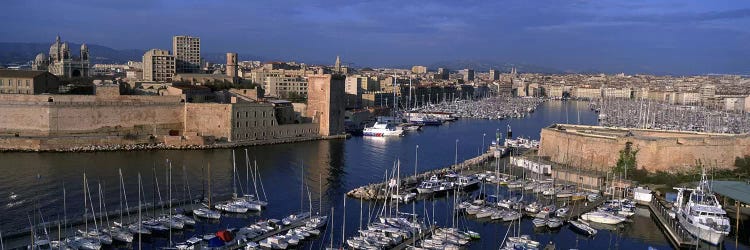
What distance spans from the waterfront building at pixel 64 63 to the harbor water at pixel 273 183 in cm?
2533

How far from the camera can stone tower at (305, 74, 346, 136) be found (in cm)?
3316

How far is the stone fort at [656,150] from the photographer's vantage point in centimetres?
2125

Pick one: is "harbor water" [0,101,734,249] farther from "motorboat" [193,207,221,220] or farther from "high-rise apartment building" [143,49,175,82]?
"high-rise apartment building" [143,49,175,82]

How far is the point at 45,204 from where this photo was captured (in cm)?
1661

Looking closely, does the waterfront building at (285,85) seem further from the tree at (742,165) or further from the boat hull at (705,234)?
the boat hull at (705,234)

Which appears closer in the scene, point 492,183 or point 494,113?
point 492,183

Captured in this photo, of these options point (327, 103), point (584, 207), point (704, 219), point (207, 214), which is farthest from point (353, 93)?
point (704, 219)

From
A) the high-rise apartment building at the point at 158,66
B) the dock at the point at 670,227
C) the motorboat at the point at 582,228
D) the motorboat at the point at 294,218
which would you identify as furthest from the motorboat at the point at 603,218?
the high-rise apartment building at the point at 158,66

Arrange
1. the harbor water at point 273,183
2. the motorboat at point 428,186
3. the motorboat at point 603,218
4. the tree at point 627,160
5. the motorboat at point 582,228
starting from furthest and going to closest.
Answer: the tree at point 627,160, the motorboat at point 428,186, the motorboat at point 603,218, the motorboat at point 582,228, the harbor water at point 273,183

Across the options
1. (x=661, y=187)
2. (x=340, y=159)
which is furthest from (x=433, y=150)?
(x=661, y=187)

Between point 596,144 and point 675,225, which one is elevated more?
point 596,144

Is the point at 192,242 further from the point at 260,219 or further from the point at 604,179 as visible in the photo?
the point at 604,179

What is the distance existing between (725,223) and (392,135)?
22.9 meters

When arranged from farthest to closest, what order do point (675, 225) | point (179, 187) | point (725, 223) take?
point (179, 187) < point (675, 225) < point (725, 223)
